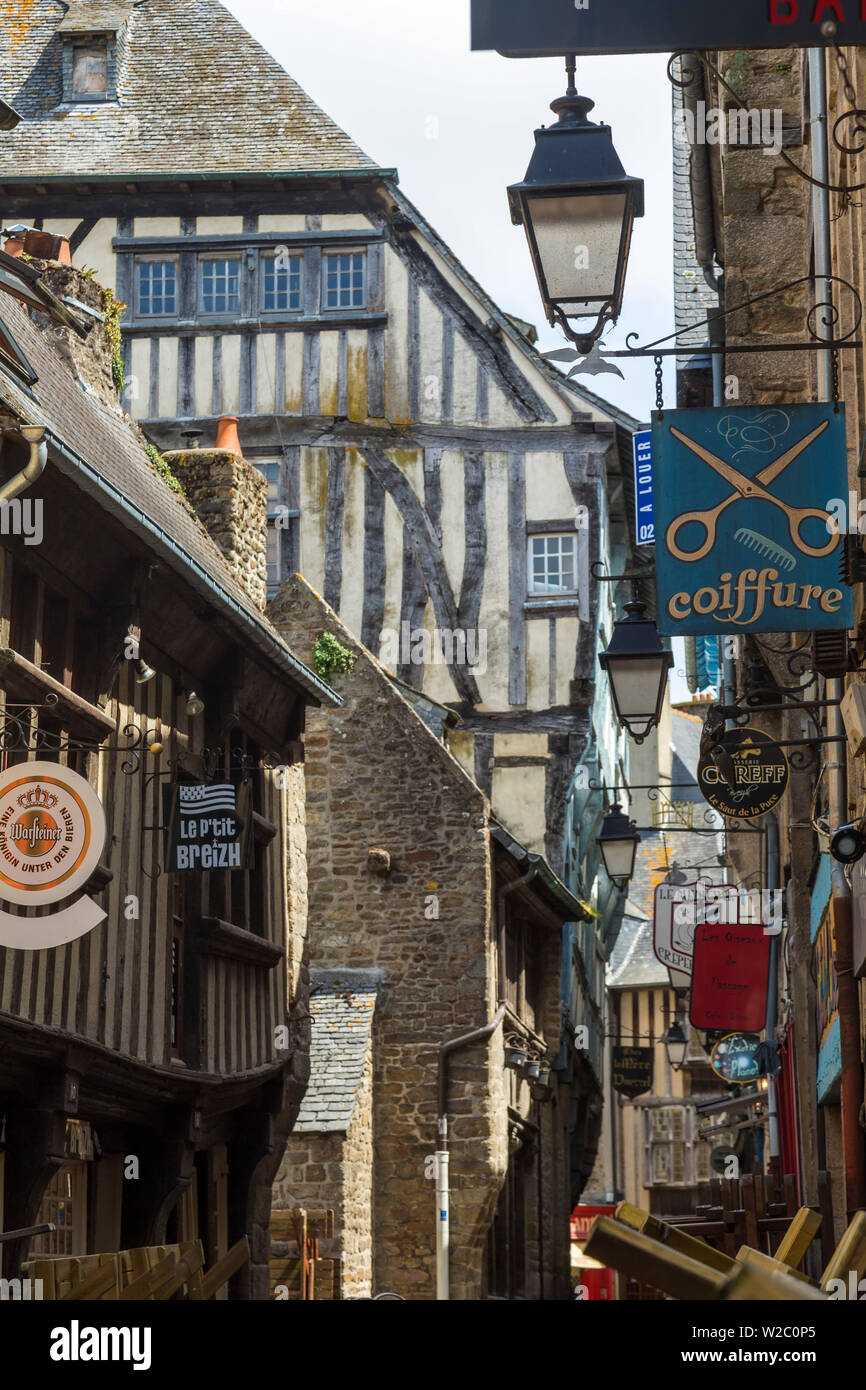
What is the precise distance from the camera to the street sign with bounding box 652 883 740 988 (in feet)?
49.1

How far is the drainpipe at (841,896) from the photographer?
715cm

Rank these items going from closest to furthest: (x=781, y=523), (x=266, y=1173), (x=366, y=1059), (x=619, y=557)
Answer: (x=781, y=523) < (x=266, y=1173) < (x=366, y=1059) < (x=619, y=557)

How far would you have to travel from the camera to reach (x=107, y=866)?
9094 mm

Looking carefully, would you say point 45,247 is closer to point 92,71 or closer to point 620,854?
point 620,854

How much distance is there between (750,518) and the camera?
20.4 ft

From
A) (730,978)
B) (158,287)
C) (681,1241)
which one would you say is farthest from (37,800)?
(158,287)

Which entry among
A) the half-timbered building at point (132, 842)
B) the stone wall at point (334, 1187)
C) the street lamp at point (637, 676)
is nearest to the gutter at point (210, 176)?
the half-timbered building at point (132, 842)

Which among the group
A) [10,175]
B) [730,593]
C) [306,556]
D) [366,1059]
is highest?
[10,175]

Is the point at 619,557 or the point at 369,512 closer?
the point at 369,512

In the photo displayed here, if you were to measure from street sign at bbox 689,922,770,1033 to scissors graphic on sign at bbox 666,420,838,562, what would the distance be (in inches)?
254
